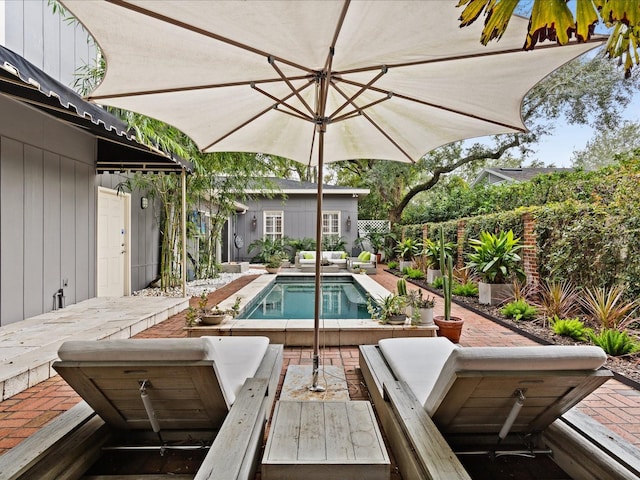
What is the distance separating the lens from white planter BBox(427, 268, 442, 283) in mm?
9169

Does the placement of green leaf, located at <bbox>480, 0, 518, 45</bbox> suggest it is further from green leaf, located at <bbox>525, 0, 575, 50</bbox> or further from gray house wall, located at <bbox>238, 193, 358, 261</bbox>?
gray house wall, located at <bbox>238, 193, 358, 261</bbox>

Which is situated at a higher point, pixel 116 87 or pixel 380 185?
pixel 380 185

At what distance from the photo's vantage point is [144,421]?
2191mm

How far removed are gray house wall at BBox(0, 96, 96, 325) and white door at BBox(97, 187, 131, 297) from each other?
0.39 metres

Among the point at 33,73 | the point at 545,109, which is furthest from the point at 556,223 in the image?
the point at 545,109

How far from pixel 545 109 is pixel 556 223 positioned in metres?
11.4

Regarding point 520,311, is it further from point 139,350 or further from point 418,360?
point 139,350

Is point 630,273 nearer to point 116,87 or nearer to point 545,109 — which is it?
point 116,87

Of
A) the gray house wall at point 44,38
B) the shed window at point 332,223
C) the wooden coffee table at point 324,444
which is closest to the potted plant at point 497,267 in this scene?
the wooden coffee table at point 324,444

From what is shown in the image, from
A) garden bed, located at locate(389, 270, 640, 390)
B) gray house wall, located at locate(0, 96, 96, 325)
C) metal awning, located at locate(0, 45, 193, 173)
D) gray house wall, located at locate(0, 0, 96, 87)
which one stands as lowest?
garden bed, located at locate(389, 270, 640, 390)

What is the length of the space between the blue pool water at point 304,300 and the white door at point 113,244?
2.80 m

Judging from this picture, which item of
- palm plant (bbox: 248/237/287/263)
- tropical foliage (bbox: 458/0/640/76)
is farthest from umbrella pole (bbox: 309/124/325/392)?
palm plant (bbox: 248/237/287/263)

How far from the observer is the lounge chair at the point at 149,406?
1619mm

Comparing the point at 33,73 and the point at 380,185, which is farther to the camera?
the point at 380,185
